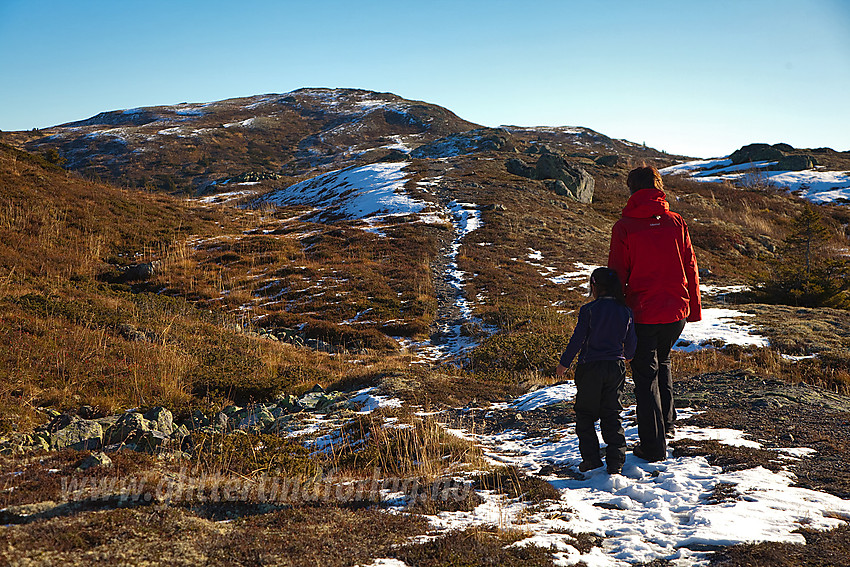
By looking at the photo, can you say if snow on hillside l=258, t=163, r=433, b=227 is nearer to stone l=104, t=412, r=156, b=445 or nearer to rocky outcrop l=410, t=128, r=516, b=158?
rocky outcrop l=410, t=128, r=516, b=158

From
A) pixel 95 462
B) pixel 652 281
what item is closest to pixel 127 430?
pixel 95 462

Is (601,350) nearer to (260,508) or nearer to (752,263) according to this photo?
(260,508)

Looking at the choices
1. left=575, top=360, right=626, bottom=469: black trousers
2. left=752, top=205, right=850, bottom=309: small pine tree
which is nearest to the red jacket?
left=575, top=360, right=626, bottom=469: black trousers

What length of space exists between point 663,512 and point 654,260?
99.0 inches

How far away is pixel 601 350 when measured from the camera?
5.11m

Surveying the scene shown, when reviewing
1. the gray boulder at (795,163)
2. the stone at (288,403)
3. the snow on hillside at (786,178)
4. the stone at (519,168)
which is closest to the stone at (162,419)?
the stone at (288,403)

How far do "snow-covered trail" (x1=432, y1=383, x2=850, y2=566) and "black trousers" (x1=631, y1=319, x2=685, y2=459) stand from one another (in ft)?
0.77

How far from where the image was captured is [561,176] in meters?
47.8

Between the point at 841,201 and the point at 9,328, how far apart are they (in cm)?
6476

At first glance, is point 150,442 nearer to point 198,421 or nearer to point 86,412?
point 198,421

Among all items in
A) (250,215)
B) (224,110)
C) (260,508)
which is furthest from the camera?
(224,110)

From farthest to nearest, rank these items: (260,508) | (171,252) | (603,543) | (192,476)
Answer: (171,252), (192,476), (260,508), (603,543)

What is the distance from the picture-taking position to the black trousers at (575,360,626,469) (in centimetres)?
511

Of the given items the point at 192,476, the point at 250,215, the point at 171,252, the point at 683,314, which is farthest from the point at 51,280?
the point at 250,215
